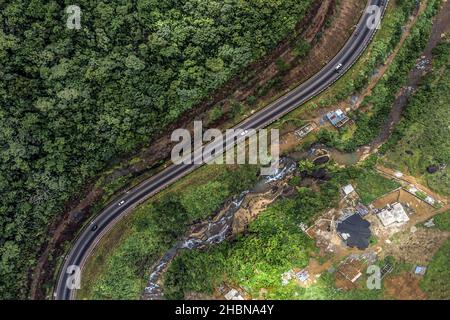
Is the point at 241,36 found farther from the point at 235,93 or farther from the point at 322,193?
the point at 322,193

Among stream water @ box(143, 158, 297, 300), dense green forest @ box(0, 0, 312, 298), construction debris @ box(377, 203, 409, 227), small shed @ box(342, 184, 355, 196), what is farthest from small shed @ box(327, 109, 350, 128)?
construction debris @ box(377, 203, 409, 227)

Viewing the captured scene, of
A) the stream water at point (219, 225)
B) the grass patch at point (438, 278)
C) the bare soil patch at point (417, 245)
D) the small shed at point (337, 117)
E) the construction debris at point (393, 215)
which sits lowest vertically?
the grass patch at point (438, 278)

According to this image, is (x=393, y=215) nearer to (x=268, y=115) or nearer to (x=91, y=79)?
(x=268, y=115)

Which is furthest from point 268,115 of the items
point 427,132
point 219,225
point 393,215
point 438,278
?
point 438,278

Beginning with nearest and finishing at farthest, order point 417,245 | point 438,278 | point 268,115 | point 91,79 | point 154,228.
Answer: point 91,79, point 438,278, point 417,245, point 154,228, point 268,115

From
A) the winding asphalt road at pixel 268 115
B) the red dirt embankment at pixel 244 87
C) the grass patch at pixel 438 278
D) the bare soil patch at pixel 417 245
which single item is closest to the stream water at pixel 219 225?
the winding asphalt road at pixel 268 115

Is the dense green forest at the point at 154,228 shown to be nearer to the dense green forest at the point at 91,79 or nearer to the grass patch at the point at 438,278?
the dense green forest at the point at 91,79
